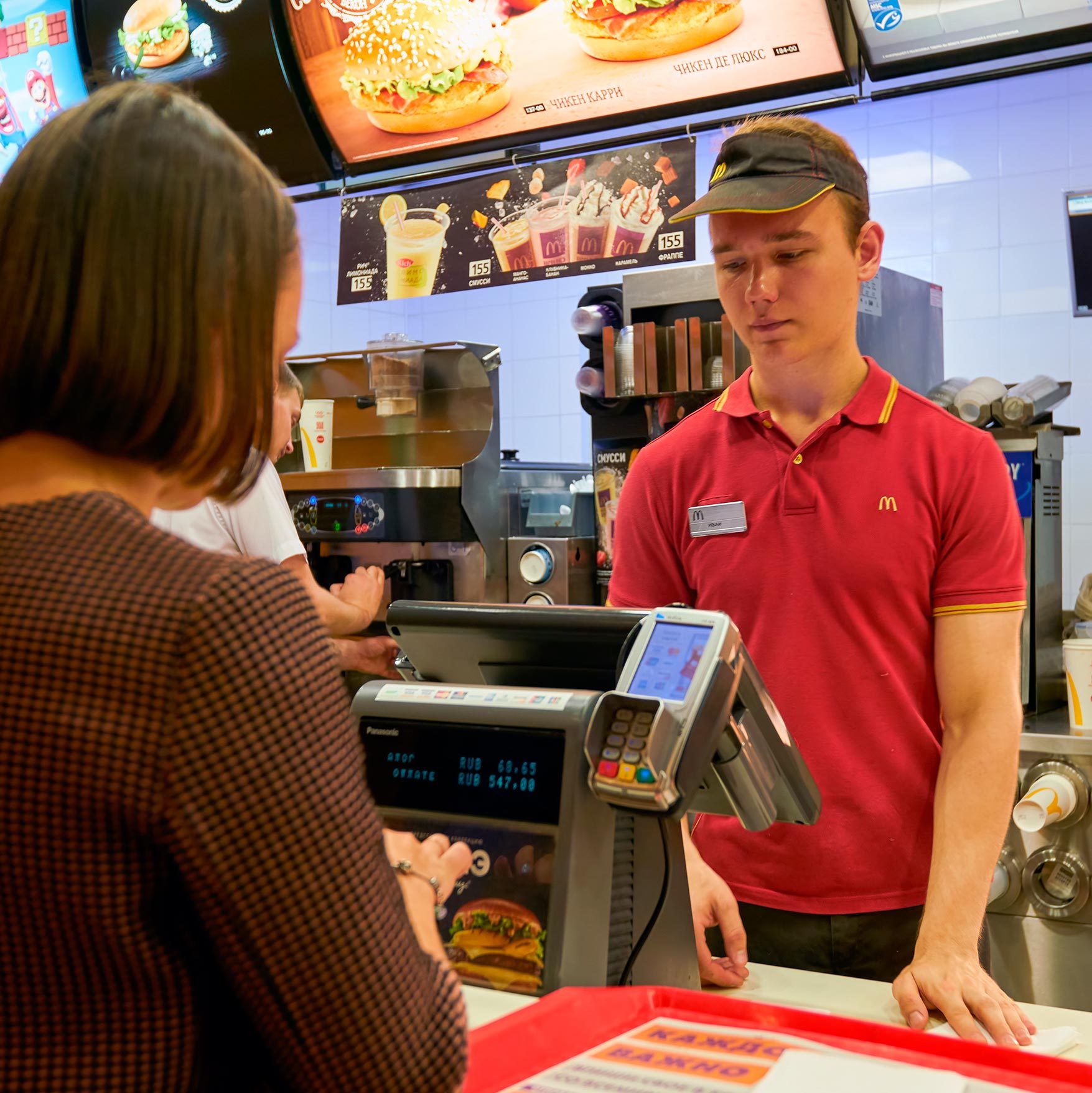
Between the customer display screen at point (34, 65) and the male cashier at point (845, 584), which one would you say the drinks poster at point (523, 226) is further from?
the male cashier at point (845, 584)

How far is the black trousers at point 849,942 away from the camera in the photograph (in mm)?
1525

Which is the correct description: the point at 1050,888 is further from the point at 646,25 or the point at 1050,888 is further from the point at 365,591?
the point at 646,25

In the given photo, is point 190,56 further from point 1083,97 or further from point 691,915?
point 691,915

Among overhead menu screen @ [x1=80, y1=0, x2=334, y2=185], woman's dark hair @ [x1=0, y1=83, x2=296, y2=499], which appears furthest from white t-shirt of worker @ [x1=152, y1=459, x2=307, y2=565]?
woman's dark hair @ [x1=0, y1=83, x2=296, y2=499]

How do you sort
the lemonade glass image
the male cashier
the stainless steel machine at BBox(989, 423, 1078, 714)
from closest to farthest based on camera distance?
the male cashier → the stainless steel machine at BBox(989, 423, 1078, 714) → the lemonade glass image

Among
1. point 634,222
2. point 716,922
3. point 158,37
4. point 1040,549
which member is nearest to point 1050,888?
point 1040,549

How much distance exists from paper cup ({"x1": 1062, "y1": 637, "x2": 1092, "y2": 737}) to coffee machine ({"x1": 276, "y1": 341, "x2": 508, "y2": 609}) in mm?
1469

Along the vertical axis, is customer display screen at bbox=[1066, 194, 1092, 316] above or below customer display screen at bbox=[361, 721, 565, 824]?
above

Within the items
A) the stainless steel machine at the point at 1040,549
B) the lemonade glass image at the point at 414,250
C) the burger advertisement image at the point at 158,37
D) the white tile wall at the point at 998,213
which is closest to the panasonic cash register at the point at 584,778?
the stainless steel machine at the point at 1040,549

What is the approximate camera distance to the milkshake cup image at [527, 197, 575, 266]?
141 inches

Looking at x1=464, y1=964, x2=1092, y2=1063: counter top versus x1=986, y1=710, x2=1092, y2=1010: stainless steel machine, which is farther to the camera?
x1=986, y1=710, x2=1092, y2=1010: stainless steel machine

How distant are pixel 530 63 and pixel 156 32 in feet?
4.82

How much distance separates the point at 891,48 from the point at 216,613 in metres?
3.14

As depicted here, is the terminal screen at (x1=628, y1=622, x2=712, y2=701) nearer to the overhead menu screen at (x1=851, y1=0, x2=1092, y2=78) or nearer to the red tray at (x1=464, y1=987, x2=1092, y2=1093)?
the red tray at (x1=464, y1=987, x2=1092, y2=1093)
